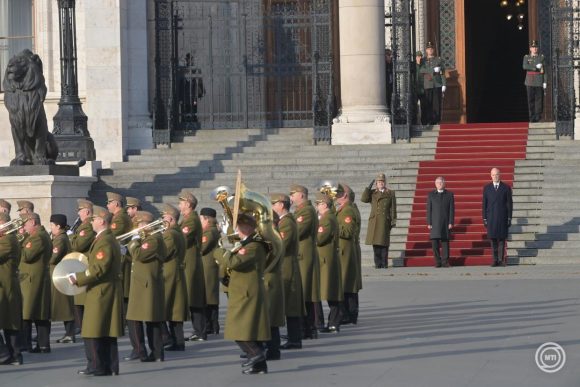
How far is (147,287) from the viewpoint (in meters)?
14.9

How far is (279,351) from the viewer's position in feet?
49.0

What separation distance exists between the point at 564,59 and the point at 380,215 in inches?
295

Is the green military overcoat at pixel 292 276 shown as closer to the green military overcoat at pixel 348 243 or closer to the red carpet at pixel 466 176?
the green military overcoat at pixel 348 243

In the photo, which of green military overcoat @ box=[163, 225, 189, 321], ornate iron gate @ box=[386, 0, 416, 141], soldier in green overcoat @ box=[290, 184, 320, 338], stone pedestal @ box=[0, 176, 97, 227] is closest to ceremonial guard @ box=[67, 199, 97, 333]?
green military overcoat @ box=[163, 225, 189, 321]

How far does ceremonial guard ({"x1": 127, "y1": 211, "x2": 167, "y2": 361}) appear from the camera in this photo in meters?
14.8

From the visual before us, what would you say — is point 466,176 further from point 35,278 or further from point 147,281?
point 147,281

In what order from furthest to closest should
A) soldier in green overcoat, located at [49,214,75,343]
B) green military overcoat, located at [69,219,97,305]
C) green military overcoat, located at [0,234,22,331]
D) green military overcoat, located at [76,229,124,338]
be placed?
soldier in green overcoat, located at [49,214,75,343] → green military overcoat, located at [69,219,97,305] → green military overcoat, located at [0,234,22,331] → green military overcoat, located at [76,229,124,338]

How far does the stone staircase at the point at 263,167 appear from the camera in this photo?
27781 mm

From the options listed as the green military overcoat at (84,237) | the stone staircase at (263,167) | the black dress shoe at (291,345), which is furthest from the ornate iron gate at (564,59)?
the green military overcoat at (84,237)

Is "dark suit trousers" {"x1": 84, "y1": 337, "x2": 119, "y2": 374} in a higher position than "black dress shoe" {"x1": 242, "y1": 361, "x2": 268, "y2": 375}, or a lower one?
higher

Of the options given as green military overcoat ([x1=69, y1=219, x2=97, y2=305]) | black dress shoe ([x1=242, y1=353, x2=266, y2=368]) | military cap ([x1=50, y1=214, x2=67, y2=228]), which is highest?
military cap ([x1=50, y1=214, x2=67, y2=228])

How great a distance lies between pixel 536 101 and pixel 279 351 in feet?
55.6

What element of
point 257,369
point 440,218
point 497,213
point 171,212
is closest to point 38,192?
point 440,218

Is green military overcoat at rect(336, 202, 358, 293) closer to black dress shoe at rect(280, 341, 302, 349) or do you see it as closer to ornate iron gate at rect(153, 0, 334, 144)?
black dress shoe at rect(280, 341, 302, 349)
